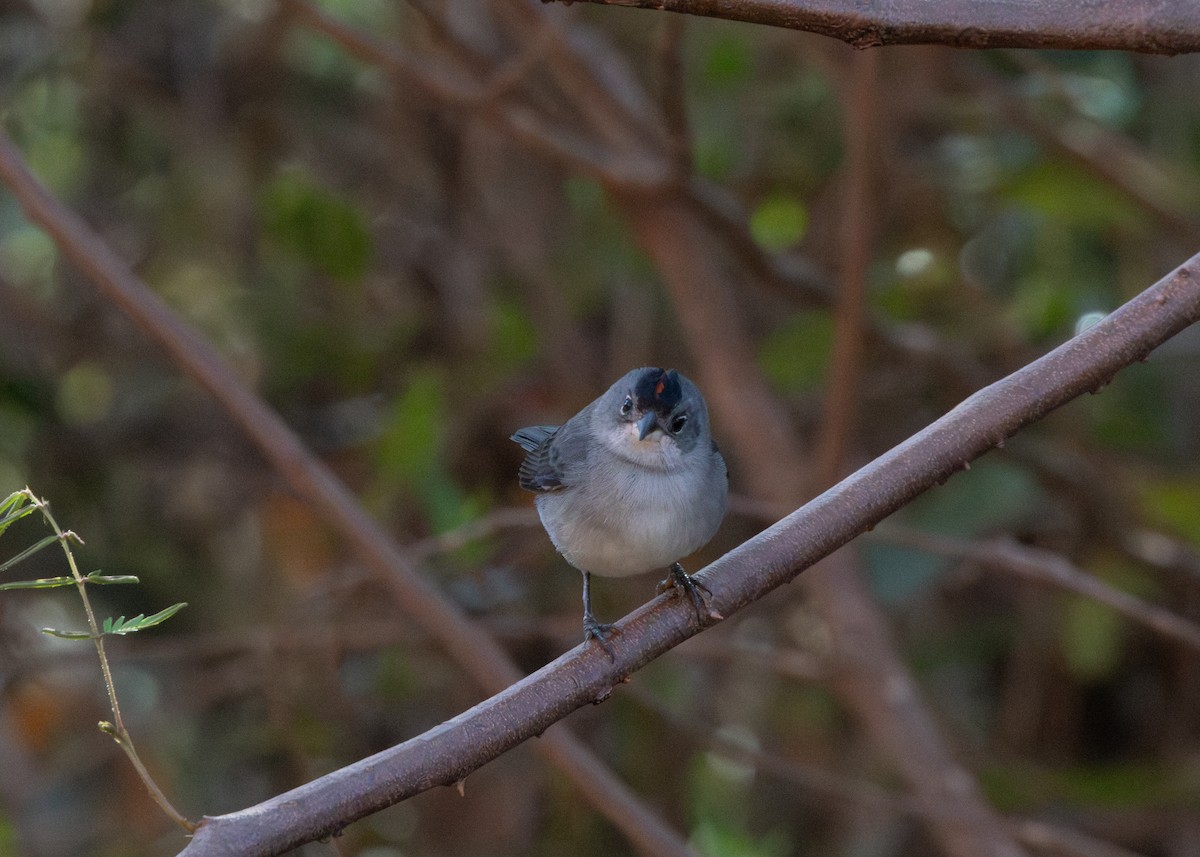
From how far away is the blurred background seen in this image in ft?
15.2

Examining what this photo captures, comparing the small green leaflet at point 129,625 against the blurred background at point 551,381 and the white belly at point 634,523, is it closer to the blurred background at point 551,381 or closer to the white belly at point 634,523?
the white belly at point 634,523

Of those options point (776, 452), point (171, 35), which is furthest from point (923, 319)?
point (171, 35)

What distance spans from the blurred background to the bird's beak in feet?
3.85

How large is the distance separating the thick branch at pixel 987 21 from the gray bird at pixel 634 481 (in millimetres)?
1171

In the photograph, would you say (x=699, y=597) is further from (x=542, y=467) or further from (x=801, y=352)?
(x=801, y=352)

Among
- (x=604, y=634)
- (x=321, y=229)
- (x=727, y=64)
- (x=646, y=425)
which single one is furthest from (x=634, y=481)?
(x=727, y=64)

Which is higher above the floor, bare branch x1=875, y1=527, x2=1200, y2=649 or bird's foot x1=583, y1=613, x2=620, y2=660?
bird's foot x1=583, y1=613, x2=620, y2=660

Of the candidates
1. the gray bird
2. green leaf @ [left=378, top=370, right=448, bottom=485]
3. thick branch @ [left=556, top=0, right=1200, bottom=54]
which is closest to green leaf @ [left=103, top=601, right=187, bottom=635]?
thick branch @ [left=556, top=0, right=1200, bottom=54]

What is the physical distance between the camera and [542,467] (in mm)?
3410

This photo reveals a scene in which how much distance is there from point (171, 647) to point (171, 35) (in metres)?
2.48

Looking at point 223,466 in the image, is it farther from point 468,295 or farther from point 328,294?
point 468,295

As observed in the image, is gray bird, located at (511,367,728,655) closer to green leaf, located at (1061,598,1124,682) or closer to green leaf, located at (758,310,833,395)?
green leaf, located at (758,310,833,395)

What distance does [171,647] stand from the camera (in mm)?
4797

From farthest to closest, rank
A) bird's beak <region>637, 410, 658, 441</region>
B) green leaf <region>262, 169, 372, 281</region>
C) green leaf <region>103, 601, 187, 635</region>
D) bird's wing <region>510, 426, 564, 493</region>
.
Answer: green leaf <region>262, 169, 372, 281</region>, bird's wing <region>510, 426, 564, 493</region>, bird's beak <region>637, 410, 658, 441</region>, green leaf <region>103, 601, 187, 635</region>
